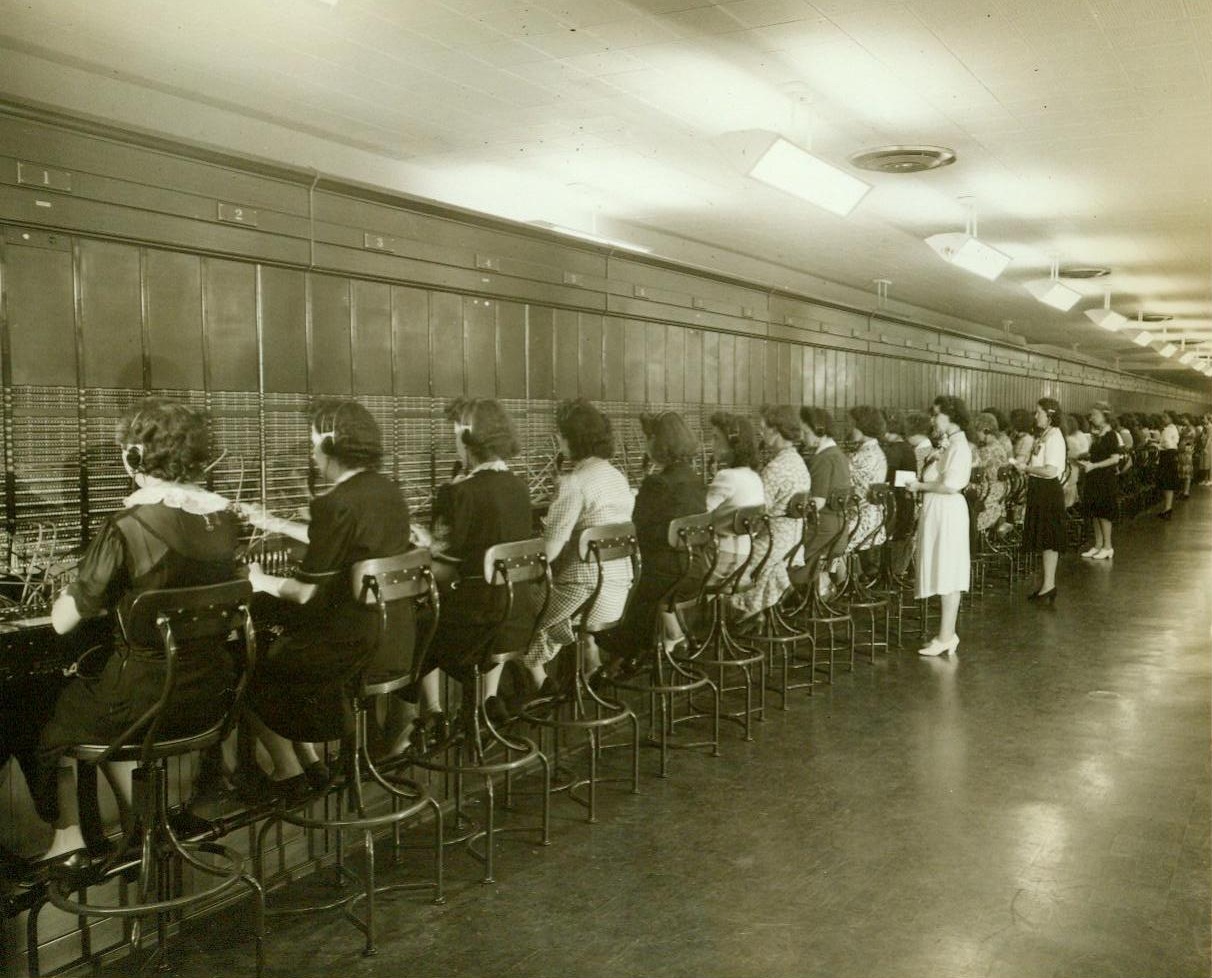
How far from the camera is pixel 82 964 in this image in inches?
110

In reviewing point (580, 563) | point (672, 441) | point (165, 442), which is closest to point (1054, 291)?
point (672, 441)

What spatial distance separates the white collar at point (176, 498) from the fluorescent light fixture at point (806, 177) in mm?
3009

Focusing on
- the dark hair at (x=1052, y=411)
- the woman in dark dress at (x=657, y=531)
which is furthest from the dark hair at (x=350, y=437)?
the dark hair at (x=1052, y=411)

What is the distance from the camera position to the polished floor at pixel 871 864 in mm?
2742

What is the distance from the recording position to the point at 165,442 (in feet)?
9.29

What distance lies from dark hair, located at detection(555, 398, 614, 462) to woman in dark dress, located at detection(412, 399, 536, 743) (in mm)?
380

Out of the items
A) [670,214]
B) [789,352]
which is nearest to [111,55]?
[670,214]

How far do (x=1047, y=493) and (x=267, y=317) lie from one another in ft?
18.9

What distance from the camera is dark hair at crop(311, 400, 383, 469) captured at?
326 centimetres

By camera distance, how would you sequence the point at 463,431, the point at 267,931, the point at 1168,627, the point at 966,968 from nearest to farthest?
the point at 966,968 < the point at 267,931 < the point at 463,431 < the point at 1168,627

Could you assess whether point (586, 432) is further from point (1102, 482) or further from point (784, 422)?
point (1102, 482)

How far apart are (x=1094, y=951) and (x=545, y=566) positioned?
1895 mm

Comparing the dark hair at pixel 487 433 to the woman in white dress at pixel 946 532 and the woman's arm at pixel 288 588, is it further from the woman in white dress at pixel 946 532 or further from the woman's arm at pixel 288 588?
the woman in white dress at pixel 946 532

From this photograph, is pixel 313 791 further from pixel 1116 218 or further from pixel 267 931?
pixel 1116 218
